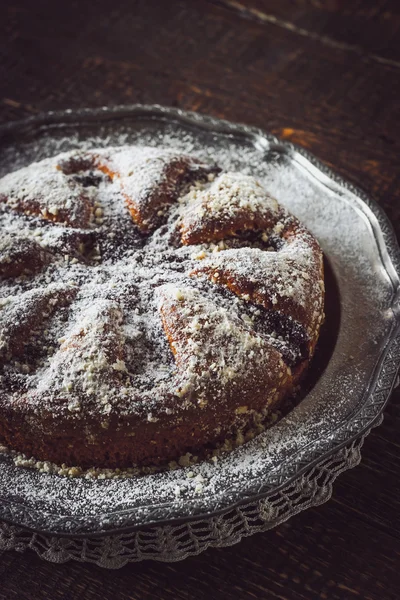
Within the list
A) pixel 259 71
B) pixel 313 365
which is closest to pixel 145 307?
pixel 313 365

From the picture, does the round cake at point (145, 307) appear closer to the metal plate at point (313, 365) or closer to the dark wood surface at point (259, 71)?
the metal plate at point (313, 365)

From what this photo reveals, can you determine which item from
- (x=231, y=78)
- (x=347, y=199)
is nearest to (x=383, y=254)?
(x=347, y=199)

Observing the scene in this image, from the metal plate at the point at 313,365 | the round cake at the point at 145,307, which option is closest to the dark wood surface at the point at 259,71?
the metal plate at the point at 313,365

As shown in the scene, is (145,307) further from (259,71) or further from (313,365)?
(259,71)

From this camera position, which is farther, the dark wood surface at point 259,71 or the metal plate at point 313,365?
the dark wood surface at point 259,71

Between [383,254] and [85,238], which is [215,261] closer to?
[85,238]

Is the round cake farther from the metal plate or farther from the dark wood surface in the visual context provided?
the dark wood surface
